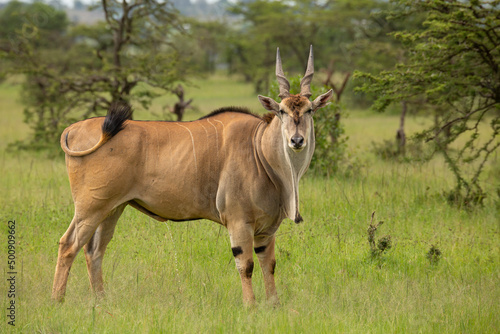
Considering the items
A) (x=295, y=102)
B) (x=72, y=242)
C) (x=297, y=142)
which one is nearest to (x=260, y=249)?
(x=297, y=142)

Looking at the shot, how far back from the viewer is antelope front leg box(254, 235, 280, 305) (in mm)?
4738

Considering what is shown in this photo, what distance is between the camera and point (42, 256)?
555 cm

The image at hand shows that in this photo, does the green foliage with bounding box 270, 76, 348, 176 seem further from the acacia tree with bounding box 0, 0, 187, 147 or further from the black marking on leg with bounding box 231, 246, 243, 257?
the black marking on leg with bounding box 231, 246, 243, 257

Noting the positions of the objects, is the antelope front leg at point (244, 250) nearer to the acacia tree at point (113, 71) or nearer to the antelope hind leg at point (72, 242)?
the antelope hind leg at point (72, 242)

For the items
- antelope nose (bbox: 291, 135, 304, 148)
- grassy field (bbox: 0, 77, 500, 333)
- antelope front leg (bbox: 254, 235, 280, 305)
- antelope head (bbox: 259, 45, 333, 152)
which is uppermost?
antelope head (bbox: 259, 45, 333, 152)

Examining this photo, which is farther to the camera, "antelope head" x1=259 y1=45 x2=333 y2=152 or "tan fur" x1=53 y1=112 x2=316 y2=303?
"tan fur" x1=53 y1=112 x2=316 y2=303

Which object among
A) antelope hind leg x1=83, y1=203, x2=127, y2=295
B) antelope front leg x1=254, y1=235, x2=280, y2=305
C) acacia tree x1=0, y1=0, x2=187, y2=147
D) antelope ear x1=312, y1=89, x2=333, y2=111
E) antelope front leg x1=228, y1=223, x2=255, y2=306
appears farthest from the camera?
acacia tree x1=0, y1=0, x2=187, y2=147

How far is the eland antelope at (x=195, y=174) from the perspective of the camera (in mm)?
4453

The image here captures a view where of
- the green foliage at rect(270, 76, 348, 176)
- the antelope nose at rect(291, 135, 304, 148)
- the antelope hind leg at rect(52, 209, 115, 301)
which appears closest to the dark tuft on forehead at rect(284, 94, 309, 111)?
the antelope nose at rect(291, 135, 304, 148)

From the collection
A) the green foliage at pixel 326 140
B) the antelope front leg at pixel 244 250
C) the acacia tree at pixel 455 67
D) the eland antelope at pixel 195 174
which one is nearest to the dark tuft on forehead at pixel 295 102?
the eland antelope at pixel 195 174

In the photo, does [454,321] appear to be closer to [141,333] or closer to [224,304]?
[224,304]

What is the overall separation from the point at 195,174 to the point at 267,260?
920 millimetres

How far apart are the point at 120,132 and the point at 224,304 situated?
1.55m

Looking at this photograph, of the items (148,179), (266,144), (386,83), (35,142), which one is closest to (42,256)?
(148,179)
